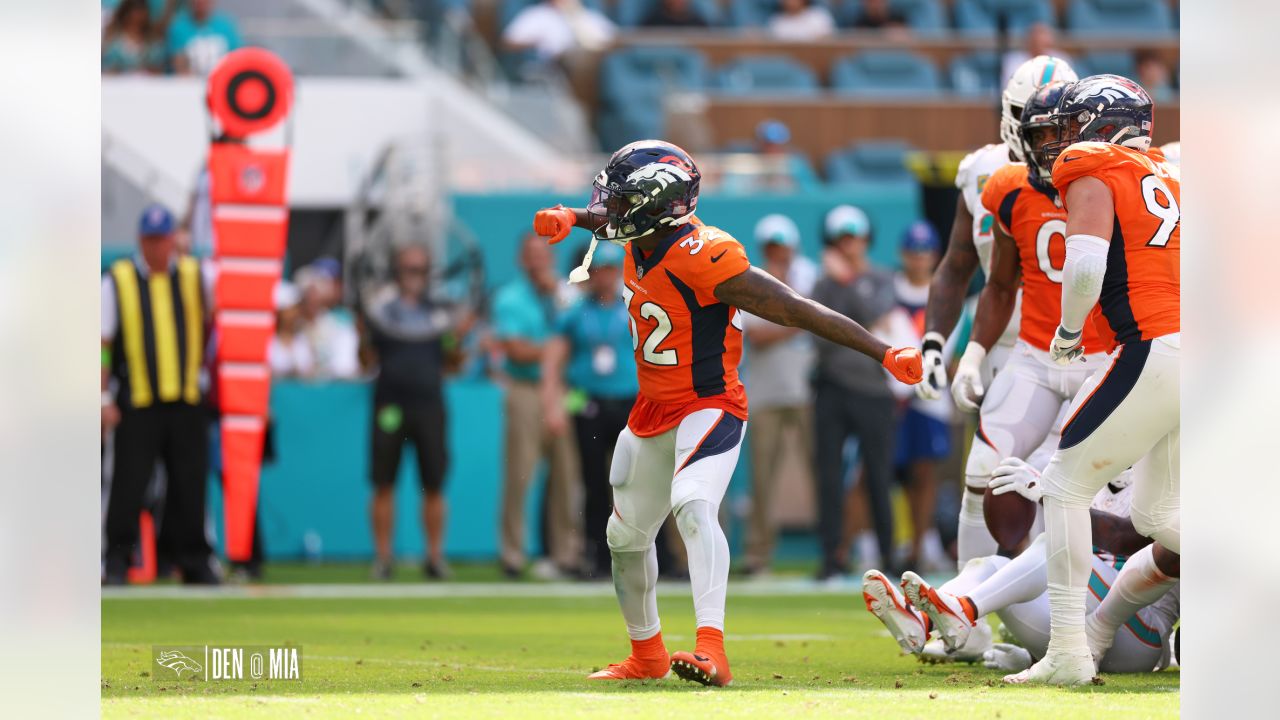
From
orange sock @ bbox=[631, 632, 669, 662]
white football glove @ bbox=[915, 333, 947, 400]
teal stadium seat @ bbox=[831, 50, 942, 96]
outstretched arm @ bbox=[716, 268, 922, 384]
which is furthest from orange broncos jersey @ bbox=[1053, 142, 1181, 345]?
teal stadium seat @ bbox=[831, 50, 942, 96]

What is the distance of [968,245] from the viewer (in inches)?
273

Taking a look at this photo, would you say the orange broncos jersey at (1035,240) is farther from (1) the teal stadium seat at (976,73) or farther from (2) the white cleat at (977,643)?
(1) the teal stadium seat at (976,73)

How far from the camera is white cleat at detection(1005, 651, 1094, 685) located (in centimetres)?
560

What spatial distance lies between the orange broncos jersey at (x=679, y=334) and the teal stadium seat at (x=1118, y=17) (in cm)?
1251

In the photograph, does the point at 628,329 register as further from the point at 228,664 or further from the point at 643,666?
the point at 228,664

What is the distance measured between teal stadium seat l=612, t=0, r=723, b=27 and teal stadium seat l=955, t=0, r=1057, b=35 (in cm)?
242

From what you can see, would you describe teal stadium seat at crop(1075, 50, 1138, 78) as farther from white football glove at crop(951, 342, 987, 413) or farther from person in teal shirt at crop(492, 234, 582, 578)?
white football glove at crop(951, 342, 987, 413)

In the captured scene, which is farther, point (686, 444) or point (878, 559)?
point (878, 559)

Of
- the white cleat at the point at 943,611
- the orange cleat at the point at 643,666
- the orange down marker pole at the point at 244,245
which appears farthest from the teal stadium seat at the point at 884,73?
the orange cleat at the point at 643,666

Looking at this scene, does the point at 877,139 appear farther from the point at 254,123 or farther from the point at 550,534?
the point at 254,123

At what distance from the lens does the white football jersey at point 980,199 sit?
6832 mm

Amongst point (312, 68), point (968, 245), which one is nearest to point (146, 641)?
point (968, 245)

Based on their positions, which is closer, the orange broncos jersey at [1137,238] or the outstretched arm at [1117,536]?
the orange broncos jersey at [1137,238]
